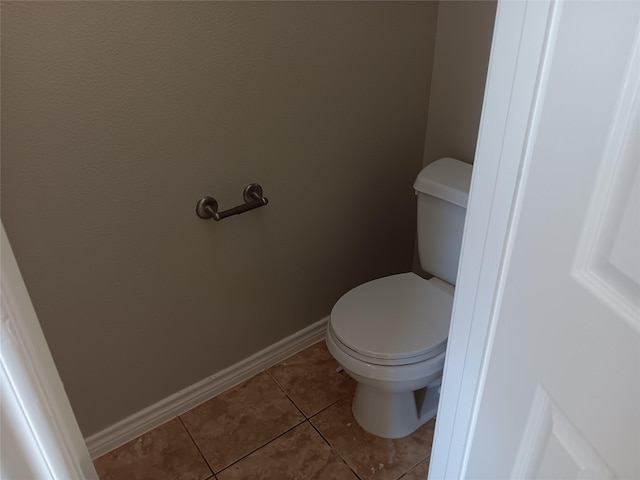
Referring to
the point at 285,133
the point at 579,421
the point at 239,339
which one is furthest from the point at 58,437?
the point at 239,339

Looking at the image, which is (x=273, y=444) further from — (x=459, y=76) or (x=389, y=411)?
(x=459, y=76)

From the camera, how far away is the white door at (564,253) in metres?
0.53

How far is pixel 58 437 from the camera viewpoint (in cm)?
57

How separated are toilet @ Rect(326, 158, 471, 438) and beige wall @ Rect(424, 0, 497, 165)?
123 mm

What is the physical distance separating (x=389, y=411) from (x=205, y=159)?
37.6 inches

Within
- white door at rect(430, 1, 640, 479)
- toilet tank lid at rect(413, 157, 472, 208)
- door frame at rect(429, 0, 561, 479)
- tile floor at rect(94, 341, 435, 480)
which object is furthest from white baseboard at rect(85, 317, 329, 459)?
white door at rect(430, 1, 640, 479)

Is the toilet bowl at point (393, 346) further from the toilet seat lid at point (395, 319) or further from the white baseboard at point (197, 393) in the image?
the white baseboard at point (197, 393)

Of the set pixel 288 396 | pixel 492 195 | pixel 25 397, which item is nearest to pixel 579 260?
pixel 492 195

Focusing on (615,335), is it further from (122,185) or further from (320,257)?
(320,257)

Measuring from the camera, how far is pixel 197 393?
1.86 metres

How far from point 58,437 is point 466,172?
145 cm

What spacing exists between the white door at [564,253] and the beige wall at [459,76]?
3.49 feet

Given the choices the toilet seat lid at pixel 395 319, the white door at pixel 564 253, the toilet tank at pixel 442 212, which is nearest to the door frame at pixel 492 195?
the white door at pixel 564 253

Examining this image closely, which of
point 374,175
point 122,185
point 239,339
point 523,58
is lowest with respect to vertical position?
point 239,339
